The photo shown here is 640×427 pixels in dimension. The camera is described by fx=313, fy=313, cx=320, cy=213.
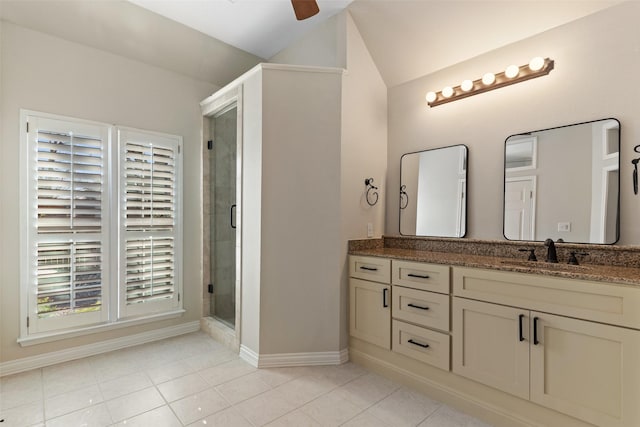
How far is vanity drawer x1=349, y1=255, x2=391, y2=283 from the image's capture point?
2.41m

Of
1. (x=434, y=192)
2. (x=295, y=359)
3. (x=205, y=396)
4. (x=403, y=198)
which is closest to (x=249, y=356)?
(x=295, y=359)

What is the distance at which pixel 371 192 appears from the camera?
2.91 m

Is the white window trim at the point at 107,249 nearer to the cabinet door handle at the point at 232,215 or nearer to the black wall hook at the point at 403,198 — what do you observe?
the cabinet door handle at the point at 232,215

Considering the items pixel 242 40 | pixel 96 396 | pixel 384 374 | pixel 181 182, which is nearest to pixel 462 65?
pixel 242 40

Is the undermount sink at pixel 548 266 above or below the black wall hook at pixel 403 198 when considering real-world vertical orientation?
below

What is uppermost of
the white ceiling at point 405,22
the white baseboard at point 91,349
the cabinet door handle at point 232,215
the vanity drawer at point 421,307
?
the white ceiling at point 405,22

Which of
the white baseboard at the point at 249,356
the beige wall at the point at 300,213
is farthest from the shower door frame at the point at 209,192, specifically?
the beige wall at the point at 300,213

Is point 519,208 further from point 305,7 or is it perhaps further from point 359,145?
point 305,7

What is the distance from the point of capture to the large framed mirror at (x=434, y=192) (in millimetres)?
2600

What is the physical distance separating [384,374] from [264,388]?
2.98 ft

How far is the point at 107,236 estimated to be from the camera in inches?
110

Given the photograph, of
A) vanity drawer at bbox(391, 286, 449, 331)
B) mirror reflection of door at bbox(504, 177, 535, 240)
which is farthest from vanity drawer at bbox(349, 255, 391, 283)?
mirror reflection of door at bbox(504, 177, 535, 240)

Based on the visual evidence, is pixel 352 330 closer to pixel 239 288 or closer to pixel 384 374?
pixel 384 374

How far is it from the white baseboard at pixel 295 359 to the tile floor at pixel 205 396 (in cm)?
5
